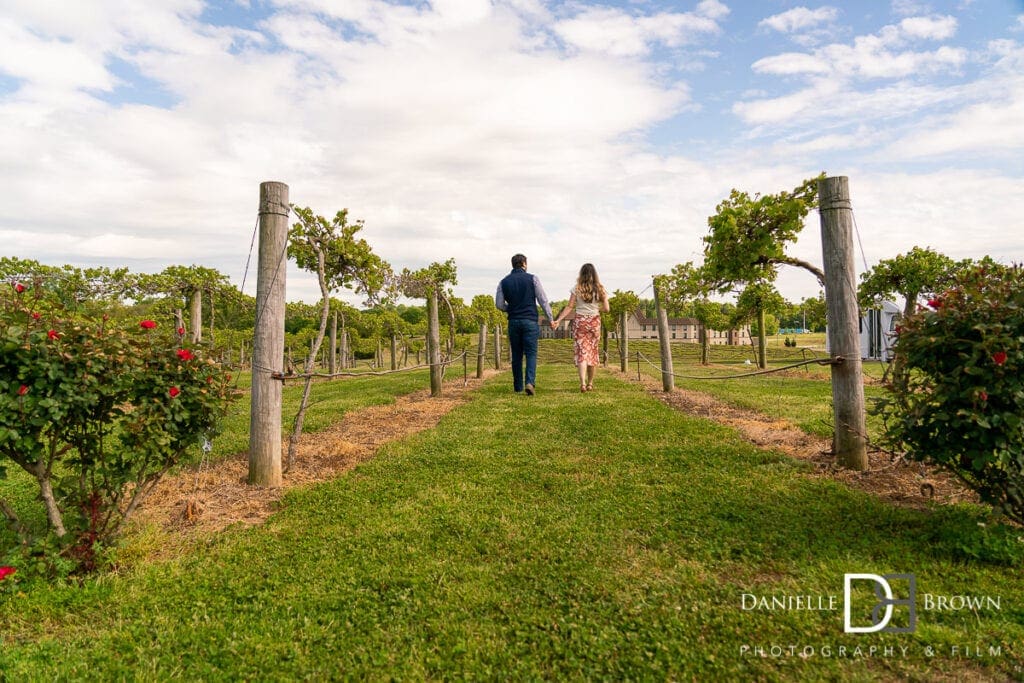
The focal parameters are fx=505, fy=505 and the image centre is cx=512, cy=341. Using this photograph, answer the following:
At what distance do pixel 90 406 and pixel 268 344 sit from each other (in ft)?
5.81

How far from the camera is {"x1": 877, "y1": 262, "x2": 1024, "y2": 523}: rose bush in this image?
111 inches

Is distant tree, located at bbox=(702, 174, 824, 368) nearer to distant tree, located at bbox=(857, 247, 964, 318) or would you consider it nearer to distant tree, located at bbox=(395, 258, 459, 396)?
distant tree, located at bbox=(395, 258, 459, 396)

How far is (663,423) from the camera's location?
6.72m

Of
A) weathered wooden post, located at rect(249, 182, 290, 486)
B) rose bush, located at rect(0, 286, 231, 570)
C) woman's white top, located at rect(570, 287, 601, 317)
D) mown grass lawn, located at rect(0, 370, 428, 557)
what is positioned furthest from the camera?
woman's white top, located at rect(570, 287, 601, 317)

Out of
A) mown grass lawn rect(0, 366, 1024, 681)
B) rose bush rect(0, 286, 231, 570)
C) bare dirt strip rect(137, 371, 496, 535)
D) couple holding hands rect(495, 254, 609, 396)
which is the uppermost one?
couple holding hands rect(495, 254, 609, 396)

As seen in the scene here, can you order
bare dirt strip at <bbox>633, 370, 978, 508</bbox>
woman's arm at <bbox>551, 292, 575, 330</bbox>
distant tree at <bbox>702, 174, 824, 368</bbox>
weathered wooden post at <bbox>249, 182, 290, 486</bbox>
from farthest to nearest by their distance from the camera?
woman's arm at <bbox>551, 292, 575, 330</bbox>
distant tree at <bbox>702, 174, 824, 368</bbox>
weathered wooden post at <bbox>249, 182, 290, 486</bbox>
bare dirt strip at <bbox>633, 370, 978, 508</bbox>

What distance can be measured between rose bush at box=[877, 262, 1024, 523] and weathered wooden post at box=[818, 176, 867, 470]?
1321 mm

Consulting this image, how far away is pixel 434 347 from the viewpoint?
36.3ft

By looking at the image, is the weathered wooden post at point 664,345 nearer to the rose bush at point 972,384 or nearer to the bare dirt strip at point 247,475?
the bare dirt strip at point 247,475

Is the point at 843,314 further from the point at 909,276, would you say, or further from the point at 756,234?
the point at 909,276

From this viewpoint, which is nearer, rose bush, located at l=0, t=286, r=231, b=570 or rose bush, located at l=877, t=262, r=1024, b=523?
rose bush, located at l=0, t=286, r=231, b=570

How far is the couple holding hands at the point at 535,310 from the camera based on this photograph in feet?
30.7

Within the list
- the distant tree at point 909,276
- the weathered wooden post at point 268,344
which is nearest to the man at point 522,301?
the weathered wooden post at point 268,344

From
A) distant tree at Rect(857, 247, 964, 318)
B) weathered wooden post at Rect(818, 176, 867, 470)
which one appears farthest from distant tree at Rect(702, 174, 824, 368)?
distant tree at Rect(857, 247, 964, 318)
